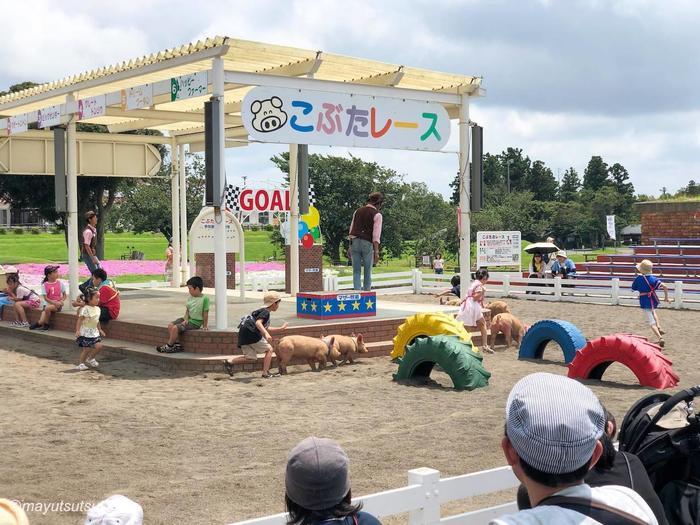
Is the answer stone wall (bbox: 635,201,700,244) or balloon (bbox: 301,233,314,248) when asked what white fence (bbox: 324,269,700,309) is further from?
stone wall (bbox: 635,201,700,244)

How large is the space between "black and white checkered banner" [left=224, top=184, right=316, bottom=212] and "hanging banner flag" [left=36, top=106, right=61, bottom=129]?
4.61m

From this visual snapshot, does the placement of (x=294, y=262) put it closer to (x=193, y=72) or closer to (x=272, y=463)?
(x=193, y=72)

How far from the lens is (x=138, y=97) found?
14.3 meters

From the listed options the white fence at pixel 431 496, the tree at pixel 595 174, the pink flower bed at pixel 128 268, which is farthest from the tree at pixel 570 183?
the white fence at pixel 431 496

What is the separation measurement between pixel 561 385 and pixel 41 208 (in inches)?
1573

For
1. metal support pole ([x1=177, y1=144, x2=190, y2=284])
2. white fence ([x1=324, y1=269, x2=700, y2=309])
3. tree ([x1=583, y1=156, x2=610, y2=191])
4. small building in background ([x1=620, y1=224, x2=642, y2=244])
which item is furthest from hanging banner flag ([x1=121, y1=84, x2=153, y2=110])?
tree ([x1=583, y1=156, x2=610, y2=191])

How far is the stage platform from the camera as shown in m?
12.3

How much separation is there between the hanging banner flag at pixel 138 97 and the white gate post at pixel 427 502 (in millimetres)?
10737

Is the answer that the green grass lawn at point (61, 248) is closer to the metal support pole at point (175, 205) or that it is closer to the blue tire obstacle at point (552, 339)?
the metal support pole at point (175, 205)

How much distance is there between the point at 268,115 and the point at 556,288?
14075 millimetres

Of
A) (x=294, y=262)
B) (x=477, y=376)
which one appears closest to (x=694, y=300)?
(x=294, y=262)

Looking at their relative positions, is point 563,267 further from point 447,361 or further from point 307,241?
point 447,361

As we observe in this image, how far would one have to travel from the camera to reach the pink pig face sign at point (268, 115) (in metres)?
12.6

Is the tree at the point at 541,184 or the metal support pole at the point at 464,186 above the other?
the tree at the point at 541,184
